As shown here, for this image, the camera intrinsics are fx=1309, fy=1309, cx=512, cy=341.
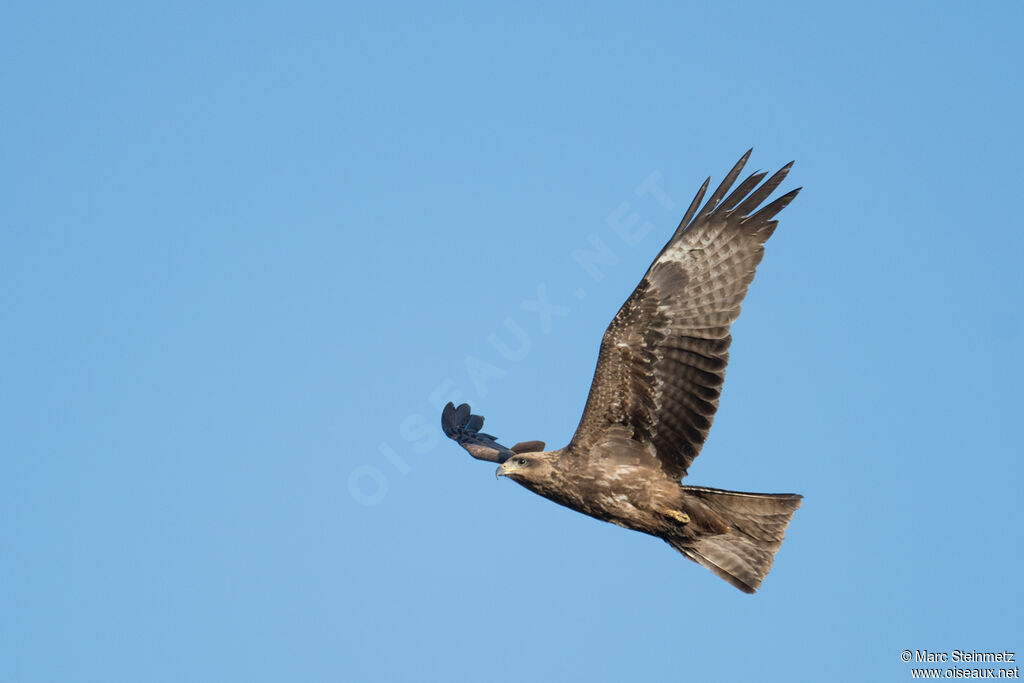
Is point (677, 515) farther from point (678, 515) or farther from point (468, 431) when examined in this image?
point (468, 431)

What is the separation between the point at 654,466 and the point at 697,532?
714 mm

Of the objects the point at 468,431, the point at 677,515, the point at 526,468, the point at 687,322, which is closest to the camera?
the point at 687,322

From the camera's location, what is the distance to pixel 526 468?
11789 millimetres

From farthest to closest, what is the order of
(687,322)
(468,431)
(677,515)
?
(468,431) < (677,515) < (687,322)

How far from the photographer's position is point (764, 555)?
11.5 m

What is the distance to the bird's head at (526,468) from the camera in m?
11.8

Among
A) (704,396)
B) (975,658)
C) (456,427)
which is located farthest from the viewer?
(456,427)

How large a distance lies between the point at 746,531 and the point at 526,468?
2.03m

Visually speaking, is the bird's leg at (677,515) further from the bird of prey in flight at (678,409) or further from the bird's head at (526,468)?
the bird's head at (526,468)

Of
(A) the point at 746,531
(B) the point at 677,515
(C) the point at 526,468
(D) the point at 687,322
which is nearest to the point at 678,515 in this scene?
(B) the point at 677,515

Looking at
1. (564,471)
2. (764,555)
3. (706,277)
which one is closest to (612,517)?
(564,471)

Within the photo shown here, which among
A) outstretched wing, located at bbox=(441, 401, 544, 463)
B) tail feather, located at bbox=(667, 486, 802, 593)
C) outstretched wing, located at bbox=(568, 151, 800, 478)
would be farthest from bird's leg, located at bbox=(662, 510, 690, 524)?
outstretched wing, located at bbox=(441, 401, 544, 463)

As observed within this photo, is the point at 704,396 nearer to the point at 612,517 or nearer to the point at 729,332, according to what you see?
the point at 729,332

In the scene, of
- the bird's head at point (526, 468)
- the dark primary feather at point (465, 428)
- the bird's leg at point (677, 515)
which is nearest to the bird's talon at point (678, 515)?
the bird's leg at point (677, 515)
